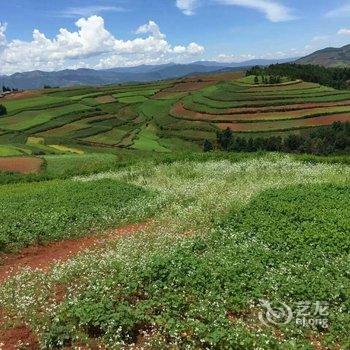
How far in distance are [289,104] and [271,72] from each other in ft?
244

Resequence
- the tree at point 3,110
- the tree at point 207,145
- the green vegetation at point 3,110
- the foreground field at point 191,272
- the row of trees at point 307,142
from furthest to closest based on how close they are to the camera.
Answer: the tree at point 3,110 → the green vegetation at point 3,110 → the tree at point 207,145 → the row of trees at point 307,142 → the foreground field at point 191,272

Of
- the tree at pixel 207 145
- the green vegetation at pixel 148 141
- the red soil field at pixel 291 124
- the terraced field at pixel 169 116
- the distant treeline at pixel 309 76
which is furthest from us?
the distant treeline at pixel 309 76

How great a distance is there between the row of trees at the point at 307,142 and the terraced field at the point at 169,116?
5410mm

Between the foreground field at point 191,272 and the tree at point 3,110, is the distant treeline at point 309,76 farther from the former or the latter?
the foreground field at point 191,272

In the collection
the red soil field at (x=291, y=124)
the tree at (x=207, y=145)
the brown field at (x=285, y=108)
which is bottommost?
the tree at (x=207, y=145)

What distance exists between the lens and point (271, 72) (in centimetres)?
18788

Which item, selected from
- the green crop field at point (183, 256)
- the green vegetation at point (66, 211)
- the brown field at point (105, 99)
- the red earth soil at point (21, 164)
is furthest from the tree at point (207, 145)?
the brown field at point (105, 99)

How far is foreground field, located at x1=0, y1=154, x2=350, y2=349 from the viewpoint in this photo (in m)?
10.6

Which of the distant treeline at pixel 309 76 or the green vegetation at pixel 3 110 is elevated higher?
the distant treeline at pixel 309 76

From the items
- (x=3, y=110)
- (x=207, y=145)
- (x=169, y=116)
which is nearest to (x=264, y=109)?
(x=207, y=145)

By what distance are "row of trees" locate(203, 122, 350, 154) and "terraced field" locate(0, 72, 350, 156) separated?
5410 millimetres

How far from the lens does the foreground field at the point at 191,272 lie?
10.6 meters

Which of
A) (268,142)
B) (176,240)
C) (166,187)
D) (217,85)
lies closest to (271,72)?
(217,85)

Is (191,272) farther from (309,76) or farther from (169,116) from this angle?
(309,76)
